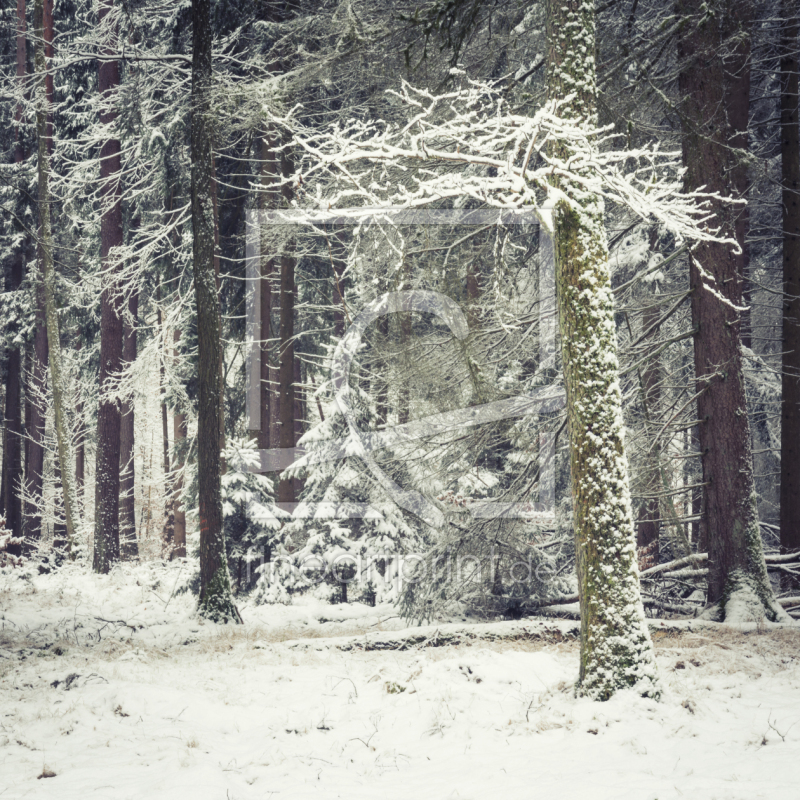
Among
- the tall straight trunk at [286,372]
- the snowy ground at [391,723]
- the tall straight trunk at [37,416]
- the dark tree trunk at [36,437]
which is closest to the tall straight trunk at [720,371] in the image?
the snowy ground at [391,723]

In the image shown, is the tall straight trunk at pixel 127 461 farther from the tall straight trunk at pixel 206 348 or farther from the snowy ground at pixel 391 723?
the snowy ground at pixel 391 723

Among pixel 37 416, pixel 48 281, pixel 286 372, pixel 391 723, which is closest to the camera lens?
pixel 391 723

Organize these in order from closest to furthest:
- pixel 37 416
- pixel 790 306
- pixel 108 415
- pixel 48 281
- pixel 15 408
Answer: pixel 790 306
pixel 48 281
pixel 108 415
pixel 15 408
pixel 37 416

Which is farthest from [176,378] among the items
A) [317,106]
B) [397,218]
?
[397,218]

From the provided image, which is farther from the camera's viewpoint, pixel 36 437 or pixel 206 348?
pixel 36 437

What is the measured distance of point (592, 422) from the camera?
5.53 m

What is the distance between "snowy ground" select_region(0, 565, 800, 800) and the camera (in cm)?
419

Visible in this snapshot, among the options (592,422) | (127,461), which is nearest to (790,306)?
(592,422)

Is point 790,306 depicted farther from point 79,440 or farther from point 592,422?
point 79,440

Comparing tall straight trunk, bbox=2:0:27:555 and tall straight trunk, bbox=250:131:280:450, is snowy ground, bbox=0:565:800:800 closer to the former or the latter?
tall straight trunk, bbox=250:131:280:450

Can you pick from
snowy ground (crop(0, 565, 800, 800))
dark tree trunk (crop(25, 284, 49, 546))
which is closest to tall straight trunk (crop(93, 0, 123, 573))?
dark tree trunk (crop(25, 284, 49, 546))

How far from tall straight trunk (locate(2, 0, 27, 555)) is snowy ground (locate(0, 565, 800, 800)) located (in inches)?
503

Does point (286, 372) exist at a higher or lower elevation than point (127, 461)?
higher

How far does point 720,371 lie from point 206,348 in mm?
7408
